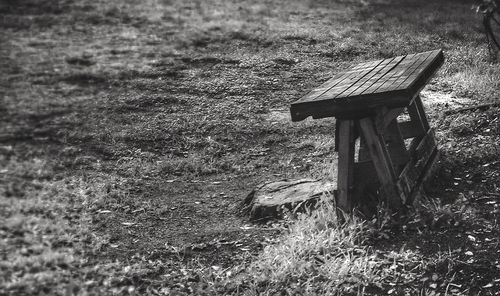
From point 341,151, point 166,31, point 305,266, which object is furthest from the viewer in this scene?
point 166,31

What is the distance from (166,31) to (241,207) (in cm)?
1161

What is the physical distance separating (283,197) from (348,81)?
1.45 metres

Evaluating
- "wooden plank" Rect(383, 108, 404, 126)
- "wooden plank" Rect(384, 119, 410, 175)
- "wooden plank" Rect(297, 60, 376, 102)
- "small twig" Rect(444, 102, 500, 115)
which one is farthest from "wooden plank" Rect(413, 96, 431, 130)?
"small twig" Rect(444, 102, 500, 115)

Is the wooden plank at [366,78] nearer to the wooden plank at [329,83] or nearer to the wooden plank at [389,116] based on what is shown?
the wooden plank at [329,83]

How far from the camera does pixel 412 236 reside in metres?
4.75

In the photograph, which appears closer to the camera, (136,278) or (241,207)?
(136,278)

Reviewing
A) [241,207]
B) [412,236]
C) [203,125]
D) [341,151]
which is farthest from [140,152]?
[412,236]

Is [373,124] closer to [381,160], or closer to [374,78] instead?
[381,160]

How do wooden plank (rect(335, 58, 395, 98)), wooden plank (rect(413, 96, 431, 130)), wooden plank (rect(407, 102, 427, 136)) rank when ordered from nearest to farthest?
wooden plank (rect(335, 58, 395, 98)), wooden plank (rect(407, 102, 427, 136)), wooden plank (rect(413, 96, 431, 130))

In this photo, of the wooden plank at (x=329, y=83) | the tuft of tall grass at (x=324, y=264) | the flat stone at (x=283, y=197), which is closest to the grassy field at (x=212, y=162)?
the tuft of tall grass at (x=324, y=264)

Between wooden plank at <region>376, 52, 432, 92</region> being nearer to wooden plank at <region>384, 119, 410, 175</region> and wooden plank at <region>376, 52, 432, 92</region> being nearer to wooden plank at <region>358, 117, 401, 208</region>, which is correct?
wooden plank at <region>358, 117, 401, 208</region>

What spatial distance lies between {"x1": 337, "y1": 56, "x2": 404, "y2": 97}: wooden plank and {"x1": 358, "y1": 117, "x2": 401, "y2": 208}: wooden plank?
28cm

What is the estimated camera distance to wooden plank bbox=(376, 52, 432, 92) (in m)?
4.67

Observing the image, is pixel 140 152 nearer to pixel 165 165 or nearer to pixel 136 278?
pixel 165 165
